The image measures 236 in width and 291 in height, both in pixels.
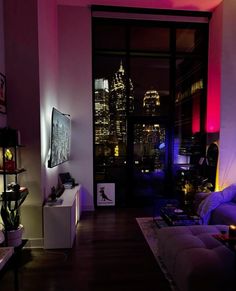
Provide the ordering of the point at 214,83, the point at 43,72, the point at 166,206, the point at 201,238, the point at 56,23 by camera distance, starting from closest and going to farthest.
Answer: the point at 201,238
the point at 43,72
the point at 166,206
the point at 56,23
the point at 214,83

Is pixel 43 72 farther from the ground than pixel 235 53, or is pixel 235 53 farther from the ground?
pixel 235 53

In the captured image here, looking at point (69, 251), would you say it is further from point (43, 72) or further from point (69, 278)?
point (43, 72)

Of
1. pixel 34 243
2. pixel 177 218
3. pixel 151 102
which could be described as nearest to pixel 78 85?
pixel 151 102

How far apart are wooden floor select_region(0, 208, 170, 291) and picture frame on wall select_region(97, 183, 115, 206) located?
4.38ft

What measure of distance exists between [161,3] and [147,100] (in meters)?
2.08

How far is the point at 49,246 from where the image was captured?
320cm

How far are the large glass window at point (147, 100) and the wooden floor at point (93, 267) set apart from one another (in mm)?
1885

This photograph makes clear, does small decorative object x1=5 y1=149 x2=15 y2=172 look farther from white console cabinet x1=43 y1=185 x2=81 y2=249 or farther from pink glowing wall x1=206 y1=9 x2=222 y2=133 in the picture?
pink glowing wall x1=206 y1=9 x2=222 y2=133

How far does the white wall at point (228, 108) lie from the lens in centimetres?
487

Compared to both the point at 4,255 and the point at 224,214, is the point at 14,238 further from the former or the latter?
the point at 224,214

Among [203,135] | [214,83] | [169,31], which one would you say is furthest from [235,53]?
[203,135]

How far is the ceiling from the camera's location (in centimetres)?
476

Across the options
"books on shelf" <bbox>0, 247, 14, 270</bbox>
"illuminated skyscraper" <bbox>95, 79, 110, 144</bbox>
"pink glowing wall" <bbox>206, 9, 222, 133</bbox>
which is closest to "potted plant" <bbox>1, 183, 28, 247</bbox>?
"books on shelf" <bbox>0, 247, 14, 270</bbox>

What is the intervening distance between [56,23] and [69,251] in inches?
175
